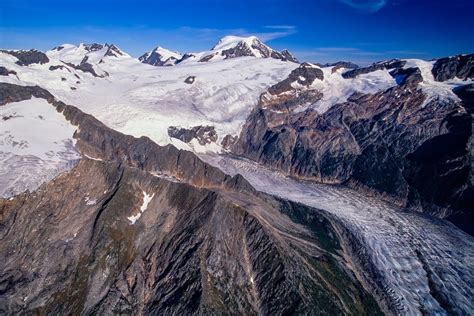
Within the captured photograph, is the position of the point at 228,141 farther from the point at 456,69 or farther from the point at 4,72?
the point at 456,69

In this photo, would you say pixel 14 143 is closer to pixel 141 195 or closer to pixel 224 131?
pixel 141 195

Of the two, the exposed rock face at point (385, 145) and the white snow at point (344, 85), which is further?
the white snow at point (344, 85)

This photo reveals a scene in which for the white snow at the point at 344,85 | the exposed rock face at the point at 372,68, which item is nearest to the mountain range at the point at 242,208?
the white snow at the point at 344,85

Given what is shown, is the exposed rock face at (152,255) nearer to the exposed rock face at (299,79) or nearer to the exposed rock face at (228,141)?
the exposed rock face at (228,141)

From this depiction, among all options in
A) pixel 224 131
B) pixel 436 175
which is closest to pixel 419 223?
pixel 436 175

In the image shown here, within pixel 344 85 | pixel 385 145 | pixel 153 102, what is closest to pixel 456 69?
pixel 344 85

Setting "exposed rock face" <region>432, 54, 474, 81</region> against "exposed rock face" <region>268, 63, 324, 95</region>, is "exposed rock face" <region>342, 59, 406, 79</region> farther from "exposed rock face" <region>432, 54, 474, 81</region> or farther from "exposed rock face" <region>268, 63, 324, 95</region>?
"exposed rock face" <region>432, 54, 474, 81</region>

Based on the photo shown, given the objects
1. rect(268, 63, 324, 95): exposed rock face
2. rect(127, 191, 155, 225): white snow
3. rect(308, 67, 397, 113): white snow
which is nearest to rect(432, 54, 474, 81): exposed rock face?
rect(308, 67, 397, 113): white snow
